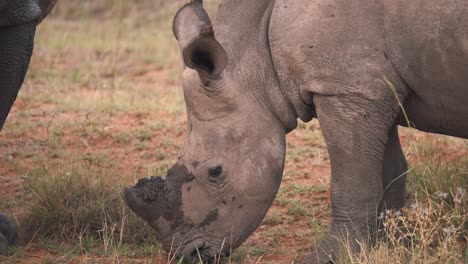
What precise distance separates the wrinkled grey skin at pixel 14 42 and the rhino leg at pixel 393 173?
216 centimetres

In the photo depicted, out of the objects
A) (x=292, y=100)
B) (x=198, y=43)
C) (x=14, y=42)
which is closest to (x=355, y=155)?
(x=292, y=100)

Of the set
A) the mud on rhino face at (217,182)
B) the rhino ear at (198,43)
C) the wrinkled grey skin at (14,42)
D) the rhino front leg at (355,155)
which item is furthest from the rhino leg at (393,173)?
the wrinkled grey skin at (14,42)

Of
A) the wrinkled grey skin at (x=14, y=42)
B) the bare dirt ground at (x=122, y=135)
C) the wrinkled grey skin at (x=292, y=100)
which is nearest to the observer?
the wrinkled grey skin at (x=292, y=100)

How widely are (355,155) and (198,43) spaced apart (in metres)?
1.00

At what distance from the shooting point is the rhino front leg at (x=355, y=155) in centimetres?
515

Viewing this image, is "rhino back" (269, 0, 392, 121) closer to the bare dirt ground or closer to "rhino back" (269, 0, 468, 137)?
"rhino back" (269, 0, 468, 137)

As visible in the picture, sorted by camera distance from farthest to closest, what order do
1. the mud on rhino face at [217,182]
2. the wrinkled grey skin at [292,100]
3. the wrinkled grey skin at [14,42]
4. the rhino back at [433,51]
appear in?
the wrinkled grey skin at [14,42] → the mud on rhino face at [217,182] → the wrinkled grey skin at [292,100] → the rhino back at [433,51]

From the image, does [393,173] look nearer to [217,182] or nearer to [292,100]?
[292,100]

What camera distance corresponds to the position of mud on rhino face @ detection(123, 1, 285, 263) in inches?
210

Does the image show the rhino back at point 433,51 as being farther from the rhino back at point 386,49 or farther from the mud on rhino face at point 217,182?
the mud on rhino face at point 217,182

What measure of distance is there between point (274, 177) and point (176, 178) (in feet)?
1.74

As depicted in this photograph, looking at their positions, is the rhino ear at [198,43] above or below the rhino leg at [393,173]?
above

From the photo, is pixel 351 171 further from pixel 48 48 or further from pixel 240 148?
pixel 48 48

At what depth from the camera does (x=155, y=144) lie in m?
8.19
